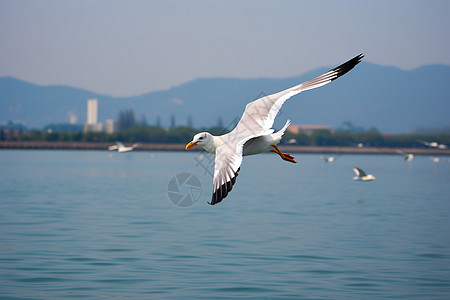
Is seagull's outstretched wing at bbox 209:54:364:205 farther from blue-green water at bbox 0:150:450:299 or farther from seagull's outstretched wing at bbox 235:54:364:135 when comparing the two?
blue-green water at bbox 0:150:450:299

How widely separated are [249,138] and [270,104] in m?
2.08

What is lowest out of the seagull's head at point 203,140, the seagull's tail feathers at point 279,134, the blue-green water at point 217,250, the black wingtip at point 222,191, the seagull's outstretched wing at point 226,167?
the blue-green water at point 217,250

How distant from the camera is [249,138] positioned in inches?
502

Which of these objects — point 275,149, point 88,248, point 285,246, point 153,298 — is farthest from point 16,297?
point 285,246

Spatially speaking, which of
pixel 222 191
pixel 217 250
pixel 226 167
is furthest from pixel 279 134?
pixel 217 250

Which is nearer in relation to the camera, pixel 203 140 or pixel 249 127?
pixel 203 140

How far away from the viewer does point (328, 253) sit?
22984 mm

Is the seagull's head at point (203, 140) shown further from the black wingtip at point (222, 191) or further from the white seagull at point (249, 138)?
the black wingtip at point (222, 191)

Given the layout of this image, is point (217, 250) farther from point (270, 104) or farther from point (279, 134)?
point (279, 134)

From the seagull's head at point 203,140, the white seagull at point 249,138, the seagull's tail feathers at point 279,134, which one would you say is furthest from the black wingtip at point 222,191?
the seagull's tail feathers at point 279,134

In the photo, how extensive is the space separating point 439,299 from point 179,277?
7075 mm

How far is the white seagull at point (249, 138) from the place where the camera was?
11.1 m

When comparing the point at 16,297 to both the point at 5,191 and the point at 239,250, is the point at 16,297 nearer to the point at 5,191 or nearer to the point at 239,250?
the point at 239,250

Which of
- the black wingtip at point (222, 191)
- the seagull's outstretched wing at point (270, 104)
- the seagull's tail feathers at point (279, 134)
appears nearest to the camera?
the black wingtip at point (222, 191)
